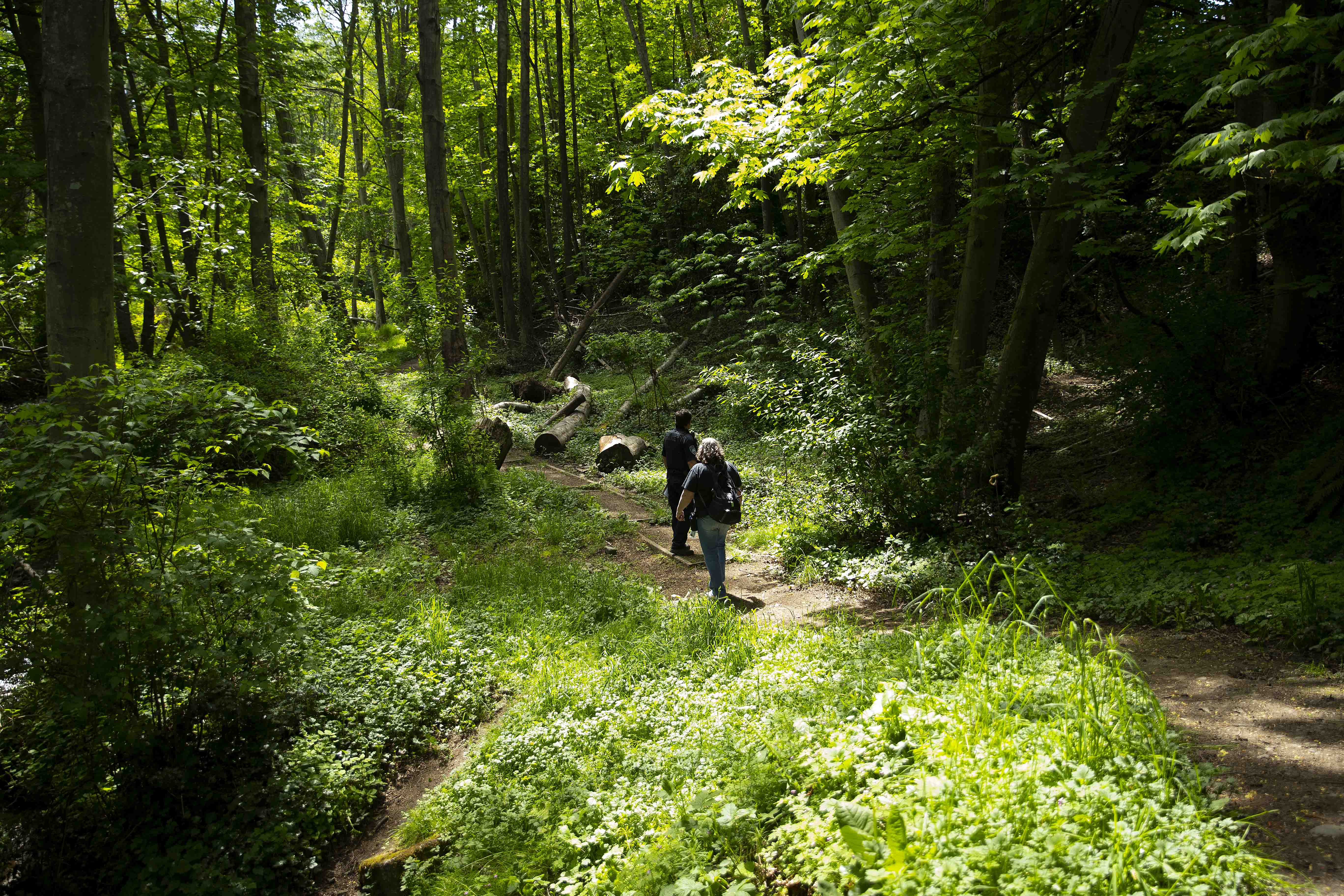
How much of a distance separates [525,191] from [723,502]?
1927cm

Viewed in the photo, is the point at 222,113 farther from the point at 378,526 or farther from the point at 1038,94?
the point at 1038,94

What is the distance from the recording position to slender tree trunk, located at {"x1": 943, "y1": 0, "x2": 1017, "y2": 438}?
833 cm

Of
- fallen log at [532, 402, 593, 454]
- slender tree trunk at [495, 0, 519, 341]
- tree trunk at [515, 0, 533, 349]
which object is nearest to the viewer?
fallen log at [532, 402, 593, 454]

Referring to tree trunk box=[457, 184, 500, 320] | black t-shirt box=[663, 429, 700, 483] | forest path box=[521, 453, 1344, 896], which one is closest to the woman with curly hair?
forest path box=[521, 453, 1344, 896]

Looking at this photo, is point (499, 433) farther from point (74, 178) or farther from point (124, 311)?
point (74, 178)

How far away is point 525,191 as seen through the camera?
23641 millimetres

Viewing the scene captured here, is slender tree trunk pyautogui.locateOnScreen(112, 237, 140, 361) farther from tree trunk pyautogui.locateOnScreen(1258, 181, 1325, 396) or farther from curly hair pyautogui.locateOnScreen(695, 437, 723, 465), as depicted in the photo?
tree trunk pyautogui.locateOnScreen(1258, 181, 1325, 396)

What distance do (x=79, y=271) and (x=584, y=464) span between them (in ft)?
34.1

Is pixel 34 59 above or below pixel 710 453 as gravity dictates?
above

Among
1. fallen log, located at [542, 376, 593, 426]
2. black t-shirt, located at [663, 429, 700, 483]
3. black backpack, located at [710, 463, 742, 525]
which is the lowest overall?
black backpack, located at [710, 463, 742, 525]

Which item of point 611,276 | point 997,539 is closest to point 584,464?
point 997,539

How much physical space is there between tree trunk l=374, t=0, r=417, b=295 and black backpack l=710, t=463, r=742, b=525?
19426 millimetres

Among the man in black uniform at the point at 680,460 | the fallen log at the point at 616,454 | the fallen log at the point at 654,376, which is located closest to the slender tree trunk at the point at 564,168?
the fallen log at the point at 654,376

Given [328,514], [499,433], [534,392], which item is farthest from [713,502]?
[534,392]
